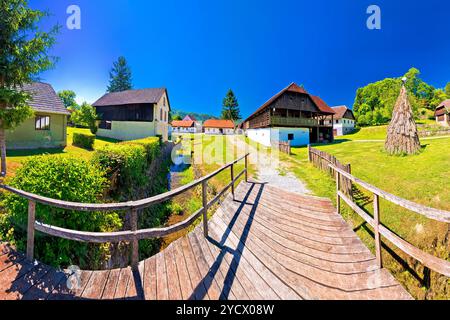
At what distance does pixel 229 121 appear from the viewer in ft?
237

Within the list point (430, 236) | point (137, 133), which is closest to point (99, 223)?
point (430, 236)

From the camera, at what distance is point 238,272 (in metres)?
2.96

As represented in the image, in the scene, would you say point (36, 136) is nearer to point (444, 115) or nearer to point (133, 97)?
point (133, 97)

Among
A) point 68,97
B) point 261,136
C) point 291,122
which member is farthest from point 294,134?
point 68,97

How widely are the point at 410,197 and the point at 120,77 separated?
71.6 m

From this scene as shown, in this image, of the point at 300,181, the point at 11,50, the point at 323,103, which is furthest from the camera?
the point at 323,103

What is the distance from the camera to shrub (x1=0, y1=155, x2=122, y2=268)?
129 inches

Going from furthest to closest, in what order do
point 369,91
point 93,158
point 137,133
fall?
1. point 369,91
2. point 137,133
3. point 93,158

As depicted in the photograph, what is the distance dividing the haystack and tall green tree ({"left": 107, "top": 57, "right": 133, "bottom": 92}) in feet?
216

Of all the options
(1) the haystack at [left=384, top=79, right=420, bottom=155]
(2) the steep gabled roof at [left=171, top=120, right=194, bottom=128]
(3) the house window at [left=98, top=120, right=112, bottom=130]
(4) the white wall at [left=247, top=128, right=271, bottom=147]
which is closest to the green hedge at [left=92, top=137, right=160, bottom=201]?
(1) the haystack at [left=384, top=79, right=420, bottom=155]

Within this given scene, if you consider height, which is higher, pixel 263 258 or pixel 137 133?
pixel 137 133

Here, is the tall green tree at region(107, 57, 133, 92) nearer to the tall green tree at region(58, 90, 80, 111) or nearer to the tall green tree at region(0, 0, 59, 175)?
the tall green tree at region(58, 90, 80, 111)
